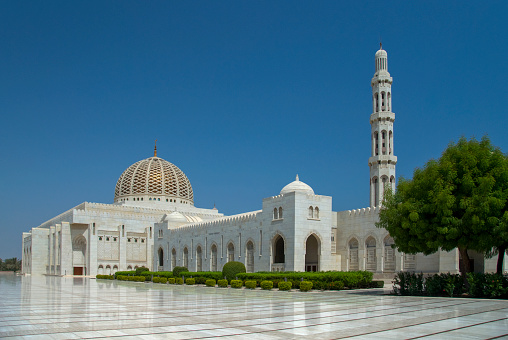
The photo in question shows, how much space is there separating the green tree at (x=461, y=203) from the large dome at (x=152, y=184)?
44.5m

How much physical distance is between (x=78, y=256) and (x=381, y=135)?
1321 inches

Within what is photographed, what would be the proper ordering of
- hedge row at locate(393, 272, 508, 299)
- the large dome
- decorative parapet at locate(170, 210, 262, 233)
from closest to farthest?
hedge row at locate(393, 272, 508, 299), decorative parapet at locate(170, 210, 262, 233), the large dome

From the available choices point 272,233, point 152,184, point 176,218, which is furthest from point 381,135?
point 152,184

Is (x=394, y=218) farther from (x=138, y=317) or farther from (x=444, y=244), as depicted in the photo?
(x=138, y=317)

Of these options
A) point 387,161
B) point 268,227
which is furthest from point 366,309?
point 387,161

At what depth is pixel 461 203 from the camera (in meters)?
18.2

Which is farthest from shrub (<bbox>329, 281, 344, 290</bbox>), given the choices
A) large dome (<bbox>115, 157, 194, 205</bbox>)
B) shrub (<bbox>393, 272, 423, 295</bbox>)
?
large dome (<bbox>115, 157, 194, 205</bbox>)

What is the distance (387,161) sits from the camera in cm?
3772

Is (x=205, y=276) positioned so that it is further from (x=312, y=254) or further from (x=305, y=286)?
(x=305, y=286)

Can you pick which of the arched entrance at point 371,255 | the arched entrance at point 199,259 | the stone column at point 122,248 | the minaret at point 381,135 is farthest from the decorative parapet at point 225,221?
the minaret at point 381,135

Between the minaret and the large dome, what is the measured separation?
99.7ft

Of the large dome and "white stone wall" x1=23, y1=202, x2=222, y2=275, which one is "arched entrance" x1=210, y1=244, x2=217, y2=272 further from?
the large dome

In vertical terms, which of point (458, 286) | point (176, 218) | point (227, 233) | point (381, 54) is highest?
point (381, 54)

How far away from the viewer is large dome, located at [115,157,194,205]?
6125 centimetres
